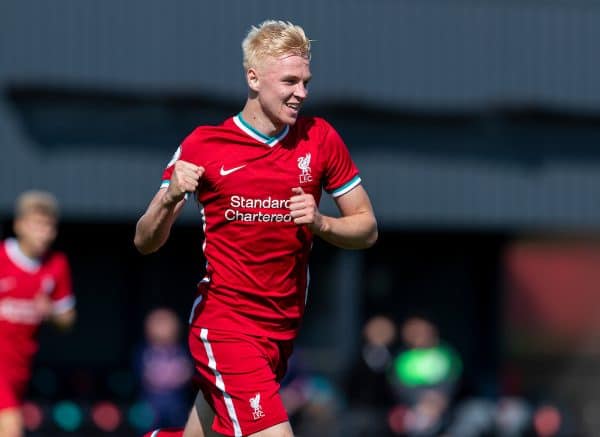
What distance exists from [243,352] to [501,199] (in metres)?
11.6

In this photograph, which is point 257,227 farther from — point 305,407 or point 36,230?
point 305,407

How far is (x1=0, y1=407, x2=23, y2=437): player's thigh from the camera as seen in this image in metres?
8.94

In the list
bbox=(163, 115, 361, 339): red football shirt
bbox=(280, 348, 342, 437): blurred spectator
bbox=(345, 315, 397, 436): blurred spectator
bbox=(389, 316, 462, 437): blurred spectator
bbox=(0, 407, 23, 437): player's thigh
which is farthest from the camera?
bbox=(280, 348, 342, 437): blurred spectator

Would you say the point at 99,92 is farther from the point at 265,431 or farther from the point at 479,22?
the point at 265,431

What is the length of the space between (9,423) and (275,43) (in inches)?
169

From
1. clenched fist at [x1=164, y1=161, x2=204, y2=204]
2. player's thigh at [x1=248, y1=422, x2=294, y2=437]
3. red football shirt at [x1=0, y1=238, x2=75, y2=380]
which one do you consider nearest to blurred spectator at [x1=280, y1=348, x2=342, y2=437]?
red football shirt at [x1=0, y1=238, x2=75, y2=380]

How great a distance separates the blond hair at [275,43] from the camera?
19.0 ft

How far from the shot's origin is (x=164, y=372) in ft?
46.3

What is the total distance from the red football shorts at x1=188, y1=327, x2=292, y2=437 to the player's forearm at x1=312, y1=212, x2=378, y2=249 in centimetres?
56

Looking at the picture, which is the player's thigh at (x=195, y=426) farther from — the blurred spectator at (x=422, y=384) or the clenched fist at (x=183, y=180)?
the blurred spectator at (x=422, y=384)

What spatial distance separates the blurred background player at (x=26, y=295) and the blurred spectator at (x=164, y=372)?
4.51m

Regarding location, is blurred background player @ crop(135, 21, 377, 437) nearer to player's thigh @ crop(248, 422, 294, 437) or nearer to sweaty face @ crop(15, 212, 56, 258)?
player's thigh @ crop(248, 422, 294, 437)

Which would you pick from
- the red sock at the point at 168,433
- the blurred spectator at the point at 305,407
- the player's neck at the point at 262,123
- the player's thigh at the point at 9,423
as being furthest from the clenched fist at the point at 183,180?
the blurred spectator at the point at 305,407

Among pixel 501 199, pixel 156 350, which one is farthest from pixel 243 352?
pixel 501 199
